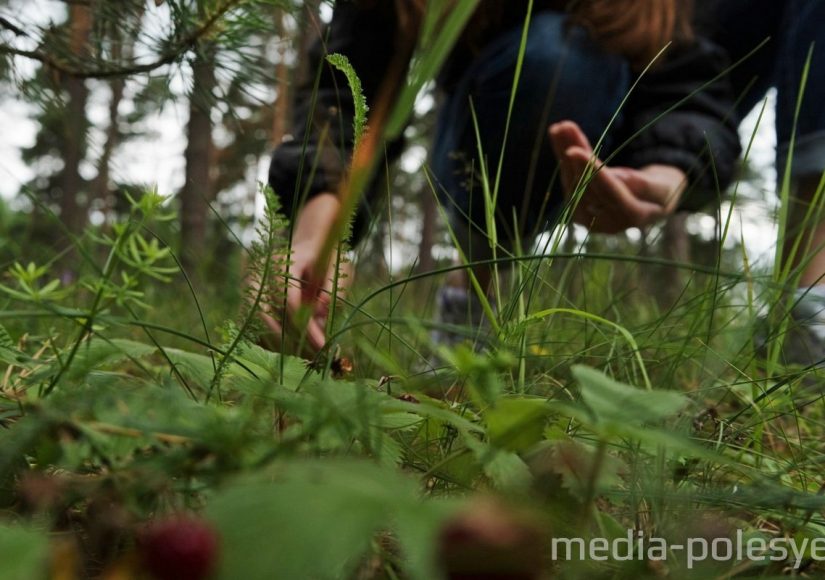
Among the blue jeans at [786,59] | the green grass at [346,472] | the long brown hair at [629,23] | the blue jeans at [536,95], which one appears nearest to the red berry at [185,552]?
the green grass at [346,472]

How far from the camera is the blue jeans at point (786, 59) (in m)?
1.28

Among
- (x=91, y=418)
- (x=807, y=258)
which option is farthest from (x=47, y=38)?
(x=807, y=258)

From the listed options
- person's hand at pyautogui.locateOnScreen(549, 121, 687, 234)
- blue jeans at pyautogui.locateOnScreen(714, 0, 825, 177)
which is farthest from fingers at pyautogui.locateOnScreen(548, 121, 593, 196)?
blue jeans at pyautogui.locateOnScreen(714, 0, 825, 177)

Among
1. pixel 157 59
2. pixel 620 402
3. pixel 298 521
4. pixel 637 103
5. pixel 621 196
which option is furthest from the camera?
pixel 637 103

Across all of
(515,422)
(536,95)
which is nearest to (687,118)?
(536,95)

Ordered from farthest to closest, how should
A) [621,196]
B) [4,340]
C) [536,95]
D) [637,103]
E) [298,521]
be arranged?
[637,103] → [536,95] → [621,196] → [4,340] → [298,521]

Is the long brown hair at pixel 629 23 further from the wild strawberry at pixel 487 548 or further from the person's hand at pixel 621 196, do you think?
the wild strawberry at pixel 487 548

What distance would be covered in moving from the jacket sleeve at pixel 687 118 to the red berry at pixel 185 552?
1.44 metres

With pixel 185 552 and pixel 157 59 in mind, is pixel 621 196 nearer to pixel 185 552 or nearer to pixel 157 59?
pixel 157 59

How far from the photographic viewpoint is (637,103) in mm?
1862

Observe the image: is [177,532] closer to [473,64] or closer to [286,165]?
[286,165]

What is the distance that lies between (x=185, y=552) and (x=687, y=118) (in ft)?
5.48

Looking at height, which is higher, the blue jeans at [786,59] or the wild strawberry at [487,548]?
the blue jeans at [786,59]

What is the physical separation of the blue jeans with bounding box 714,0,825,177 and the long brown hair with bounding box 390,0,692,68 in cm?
26
